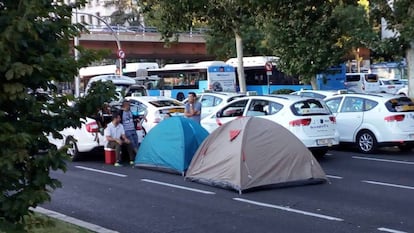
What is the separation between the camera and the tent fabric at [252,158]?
10.9 m

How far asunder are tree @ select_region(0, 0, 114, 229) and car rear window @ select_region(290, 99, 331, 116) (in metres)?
10.2

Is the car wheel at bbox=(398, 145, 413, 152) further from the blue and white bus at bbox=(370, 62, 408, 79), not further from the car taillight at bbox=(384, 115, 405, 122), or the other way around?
the blue and white bus at bbox=(370, 62, 408, 79)

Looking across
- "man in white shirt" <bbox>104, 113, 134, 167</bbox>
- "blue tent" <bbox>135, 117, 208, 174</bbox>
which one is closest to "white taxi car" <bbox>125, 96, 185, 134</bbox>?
"man in white shirt" <bbox>104, 113, 134, 167</bbox>

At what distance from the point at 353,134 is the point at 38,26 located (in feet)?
43.5

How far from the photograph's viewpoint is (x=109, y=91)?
4.72 metres

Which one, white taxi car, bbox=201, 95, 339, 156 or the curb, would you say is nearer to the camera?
the curb

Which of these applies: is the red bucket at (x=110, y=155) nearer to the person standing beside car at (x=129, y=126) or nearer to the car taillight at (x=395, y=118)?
the person standing beside car at (x=129, y=126)

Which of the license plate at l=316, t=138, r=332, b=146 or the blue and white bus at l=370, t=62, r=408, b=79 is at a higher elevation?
the blue and white bus at l=370, t=62, r=408, b=79

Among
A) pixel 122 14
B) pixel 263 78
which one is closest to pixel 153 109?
pixel 263 78

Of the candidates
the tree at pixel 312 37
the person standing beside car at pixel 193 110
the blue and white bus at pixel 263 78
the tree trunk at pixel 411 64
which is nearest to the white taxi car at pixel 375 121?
the tree trunk at pixel 411 64

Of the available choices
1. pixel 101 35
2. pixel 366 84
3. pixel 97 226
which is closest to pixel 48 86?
pixel 97 226

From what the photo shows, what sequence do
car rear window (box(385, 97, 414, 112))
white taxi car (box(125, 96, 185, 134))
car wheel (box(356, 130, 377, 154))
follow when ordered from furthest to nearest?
white taxi car (box(125, 96, 185, 134))
car wheel (box(356, 130, 377, 154))
car rear window (box(385, 97, 414, 112))

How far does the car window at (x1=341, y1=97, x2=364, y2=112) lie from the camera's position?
54.4 ft

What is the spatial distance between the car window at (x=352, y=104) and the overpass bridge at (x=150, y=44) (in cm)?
3422
